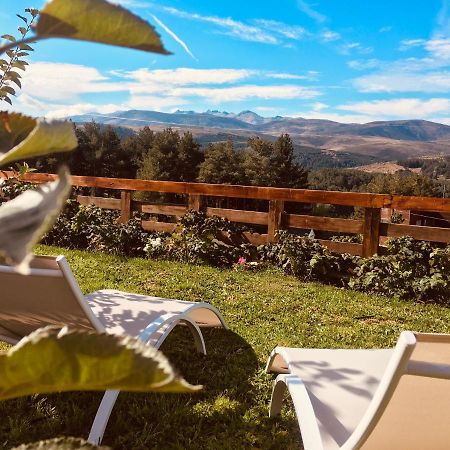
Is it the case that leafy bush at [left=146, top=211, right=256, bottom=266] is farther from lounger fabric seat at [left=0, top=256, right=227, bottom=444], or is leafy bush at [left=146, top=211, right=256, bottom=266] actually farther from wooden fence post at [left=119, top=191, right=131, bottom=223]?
lounger fabric seat at [left=0, top=256, right=227, bottom=444]

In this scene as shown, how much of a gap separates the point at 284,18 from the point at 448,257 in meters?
130

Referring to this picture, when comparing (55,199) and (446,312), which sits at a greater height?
(55,199)

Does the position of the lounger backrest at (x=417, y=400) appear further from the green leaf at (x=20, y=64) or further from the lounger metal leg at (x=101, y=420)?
the green leaf at (x=20, y=64)

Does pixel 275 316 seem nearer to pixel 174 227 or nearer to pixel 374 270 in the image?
pixel 374 270

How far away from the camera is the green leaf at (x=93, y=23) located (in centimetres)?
25

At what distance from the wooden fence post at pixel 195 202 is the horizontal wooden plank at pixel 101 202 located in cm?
115

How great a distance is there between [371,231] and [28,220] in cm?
585

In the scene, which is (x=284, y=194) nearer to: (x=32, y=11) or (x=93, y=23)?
(x=32, y=11)

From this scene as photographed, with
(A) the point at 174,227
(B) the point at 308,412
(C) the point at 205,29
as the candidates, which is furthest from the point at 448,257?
(C) the point at 205,29

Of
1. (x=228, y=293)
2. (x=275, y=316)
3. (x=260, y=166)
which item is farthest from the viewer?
(x=260, y=166)

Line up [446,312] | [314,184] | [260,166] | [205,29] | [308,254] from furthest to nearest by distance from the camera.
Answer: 1. [205,29]
2. [314,184]
3. [260,166]
4. [308,254]
5. [446,312]

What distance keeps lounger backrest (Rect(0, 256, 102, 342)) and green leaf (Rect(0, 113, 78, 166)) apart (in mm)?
1972

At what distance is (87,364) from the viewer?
259 millimetres

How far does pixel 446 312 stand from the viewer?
479 cm
